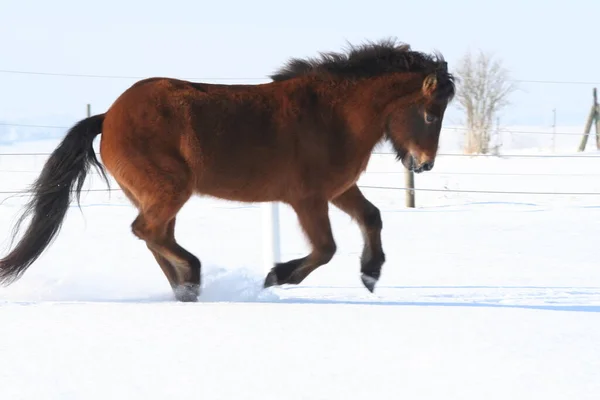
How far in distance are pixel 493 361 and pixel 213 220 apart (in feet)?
25.4

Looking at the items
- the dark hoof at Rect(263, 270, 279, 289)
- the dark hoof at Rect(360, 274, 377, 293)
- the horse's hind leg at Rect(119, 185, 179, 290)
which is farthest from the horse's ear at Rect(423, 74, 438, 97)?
the horse's hind leg at Rect(119, 185, 179, 290)

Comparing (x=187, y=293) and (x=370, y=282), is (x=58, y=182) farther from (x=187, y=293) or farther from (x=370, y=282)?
(x=370, y=282)

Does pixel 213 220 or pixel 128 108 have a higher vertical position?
pixel 128 108

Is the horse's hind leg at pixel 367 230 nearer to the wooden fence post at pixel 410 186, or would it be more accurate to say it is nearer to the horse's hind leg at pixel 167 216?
the horse's hind leg at pixel 167 216

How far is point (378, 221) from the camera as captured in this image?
→ 5.88 metres

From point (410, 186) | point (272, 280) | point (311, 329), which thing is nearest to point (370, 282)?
point (272, 280)

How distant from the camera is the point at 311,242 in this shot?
18.1ft

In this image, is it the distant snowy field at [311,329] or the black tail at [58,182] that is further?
the black tail at [58,182]

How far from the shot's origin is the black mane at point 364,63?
19.1 feet

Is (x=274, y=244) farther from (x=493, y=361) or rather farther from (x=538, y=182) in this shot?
(x=538, y=182)

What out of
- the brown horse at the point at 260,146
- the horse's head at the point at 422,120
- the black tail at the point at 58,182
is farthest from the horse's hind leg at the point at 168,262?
the horse's head at the point at 422,120

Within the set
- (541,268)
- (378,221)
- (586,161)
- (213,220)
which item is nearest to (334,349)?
(378,221)

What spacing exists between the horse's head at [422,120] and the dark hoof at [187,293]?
160cm

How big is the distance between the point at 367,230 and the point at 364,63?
1.11m
